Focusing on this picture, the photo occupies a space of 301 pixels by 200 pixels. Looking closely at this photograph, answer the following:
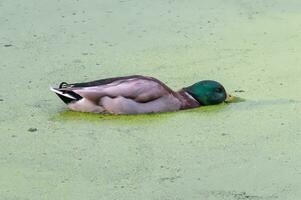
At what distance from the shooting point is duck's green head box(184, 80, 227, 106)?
3.16 metres

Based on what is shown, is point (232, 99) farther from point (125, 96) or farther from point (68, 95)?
point (68, 95)

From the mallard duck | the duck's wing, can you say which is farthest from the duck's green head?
the duck's wing

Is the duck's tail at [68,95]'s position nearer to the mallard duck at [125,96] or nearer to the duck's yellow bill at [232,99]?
the mallard duck at [125,96]

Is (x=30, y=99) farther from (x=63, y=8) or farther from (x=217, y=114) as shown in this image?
(x=63, y=8)

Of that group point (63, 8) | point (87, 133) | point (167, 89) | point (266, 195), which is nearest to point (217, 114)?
point (167, 89)

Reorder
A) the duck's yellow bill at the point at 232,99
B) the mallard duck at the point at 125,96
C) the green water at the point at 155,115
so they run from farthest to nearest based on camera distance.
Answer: the duck's yellow bill at the point at 232,99, the mallard duck at the point at 125,96, the green water at the point at 155,115

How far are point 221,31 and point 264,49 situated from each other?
0.82 ft

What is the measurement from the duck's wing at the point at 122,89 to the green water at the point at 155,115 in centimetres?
7

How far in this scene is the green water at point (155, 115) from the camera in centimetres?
255

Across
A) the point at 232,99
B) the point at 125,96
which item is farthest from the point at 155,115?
the point at 232,99

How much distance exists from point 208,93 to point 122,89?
0.94ft

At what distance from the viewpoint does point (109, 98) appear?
10.0 ft

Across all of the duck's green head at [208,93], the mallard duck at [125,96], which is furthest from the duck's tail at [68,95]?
the duck's green head at [208,93]

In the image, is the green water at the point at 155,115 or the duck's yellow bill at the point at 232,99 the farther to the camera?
the duck's yellow bill at the point at 232,99
